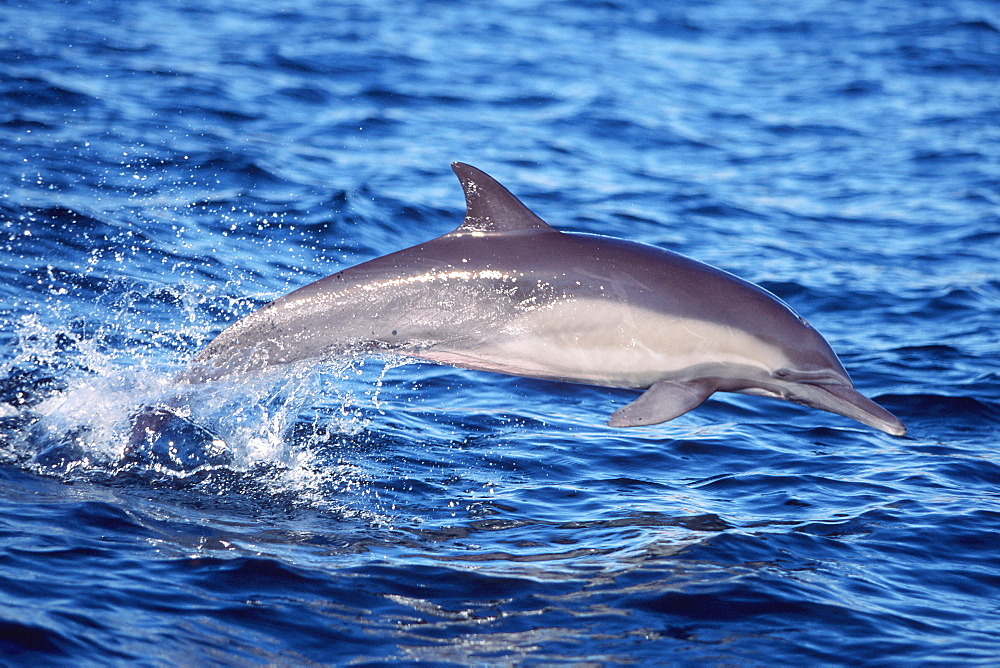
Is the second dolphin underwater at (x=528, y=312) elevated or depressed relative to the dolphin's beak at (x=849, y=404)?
elevated

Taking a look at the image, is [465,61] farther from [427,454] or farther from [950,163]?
[427,454]

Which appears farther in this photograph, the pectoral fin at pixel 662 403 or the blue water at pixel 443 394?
the pectoral fin at pixel 662 403

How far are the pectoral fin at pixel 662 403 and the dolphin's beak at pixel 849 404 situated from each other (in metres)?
0.62

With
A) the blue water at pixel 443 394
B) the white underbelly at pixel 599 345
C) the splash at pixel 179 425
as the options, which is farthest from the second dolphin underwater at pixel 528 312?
the blue water at pixel 443 394

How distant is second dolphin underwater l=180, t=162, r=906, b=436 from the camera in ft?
20.5

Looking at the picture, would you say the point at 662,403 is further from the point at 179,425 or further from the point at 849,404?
the point at 179,425

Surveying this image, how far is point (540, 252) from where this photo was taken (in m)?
6.27

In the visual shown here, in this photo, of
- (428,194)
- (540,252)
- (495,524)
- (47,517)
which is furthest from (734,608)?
(428,194)

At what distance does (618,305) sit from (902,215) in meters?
8.68

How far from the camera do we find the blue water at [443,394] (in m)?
5.34

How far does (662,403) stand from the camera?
622 centimetres

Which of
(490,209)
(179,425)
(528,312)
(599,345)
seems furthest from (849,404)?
(179,425)

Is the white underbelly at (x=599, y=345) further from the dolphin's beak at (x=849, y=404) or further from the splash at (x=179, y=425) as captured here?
the splash at (x=179, y=425)

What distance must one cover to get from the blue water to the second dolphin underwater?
2.61 feet
